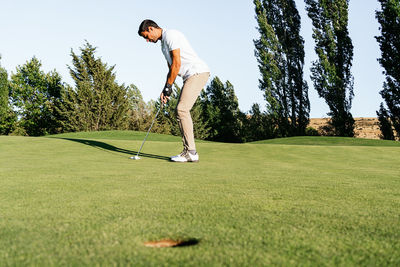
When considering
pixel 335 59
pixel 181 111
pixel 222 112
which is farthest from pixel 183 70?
pixel 222 112

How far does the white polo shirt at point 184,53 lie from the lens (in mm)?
5352

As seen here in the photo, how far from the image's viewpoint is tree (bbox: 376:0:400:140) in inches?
874

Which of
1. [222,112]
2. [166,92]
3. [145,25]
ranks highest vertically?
[222,112]

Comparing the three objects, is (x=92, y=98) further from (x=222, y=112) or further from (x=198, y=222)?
(x=198, y=222)

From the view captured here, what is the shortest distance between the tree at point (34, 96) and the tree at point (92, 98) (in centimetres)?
626

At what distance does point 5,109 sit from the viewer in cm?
3388

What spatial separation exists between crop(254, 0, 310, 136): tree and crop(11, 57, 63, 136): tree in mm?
21747

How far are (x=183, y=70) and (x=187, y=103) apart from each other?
0.57m

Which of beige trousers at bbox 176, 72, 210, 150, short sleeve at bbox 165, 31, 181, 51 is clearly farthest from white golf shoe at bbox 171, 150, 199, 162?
short sleeve at bbox 165, 31, 181, 51

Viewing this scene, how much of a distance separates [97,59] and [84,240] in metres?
31.7

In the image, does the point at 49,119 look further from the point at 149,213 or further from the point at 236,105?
the point at 149,213

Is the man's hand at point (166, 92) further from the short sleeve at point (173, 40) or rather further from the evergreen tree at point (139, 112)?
the evergreen tree at point (139, 112)

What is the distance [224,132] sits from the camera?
39219 millimetres

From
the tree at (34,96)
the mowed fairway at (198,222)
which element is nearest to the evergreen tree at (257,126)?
the tree at (34,96)
